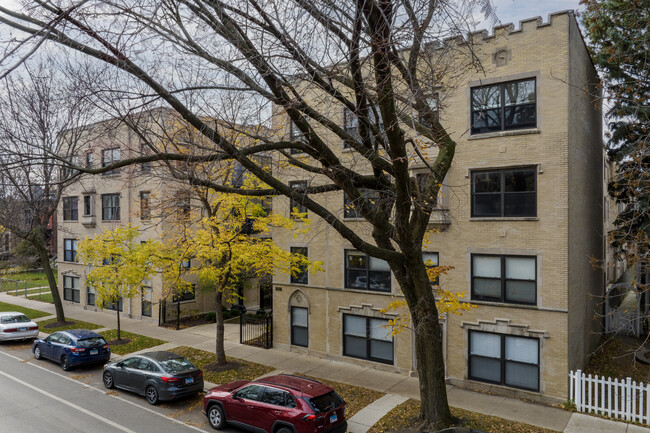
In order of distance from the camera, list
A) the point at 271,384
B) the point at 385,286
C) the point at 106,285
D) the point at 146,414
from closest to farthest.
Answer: the point at 271,384
the point at 146,414
the point at 385,286
the point at 106,285

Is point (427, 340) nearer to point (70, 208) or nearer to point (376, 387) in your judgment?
point (376, 387)

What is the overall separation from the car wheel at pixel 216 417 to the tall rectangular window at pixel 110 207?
20169 millimetres

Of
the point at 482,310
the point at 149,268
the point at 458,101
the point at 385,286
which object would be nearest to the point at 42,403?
the point at 149,268

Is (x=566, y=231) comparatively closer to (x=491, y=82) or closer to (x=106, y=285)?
(x=491, y=82)

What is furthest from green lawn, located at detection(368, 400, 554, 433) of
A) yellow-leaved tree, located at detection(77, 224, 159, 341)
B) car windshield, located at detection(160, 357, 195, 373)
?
yellow-leaved tree, located at detection(77, 224, 159, 341)

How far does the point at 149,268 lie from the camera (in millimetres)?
19188

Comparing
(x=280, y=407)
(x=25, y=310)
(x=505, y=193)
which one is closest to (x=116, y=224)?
(x=25, y=310)

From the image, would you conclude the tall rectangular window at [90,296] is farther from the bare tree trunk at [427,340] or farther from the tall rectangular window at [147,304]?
the bare tree trunk at [427,340]

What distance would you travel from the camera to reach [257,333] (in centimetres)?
2208

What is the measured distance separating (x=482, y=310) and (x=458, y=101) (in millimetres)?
7278

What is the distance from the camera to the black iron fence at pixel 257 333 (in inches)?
793

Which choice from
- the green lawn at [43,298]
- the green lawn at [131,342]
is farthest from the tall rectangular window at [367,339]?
the green lawn at [43,298]

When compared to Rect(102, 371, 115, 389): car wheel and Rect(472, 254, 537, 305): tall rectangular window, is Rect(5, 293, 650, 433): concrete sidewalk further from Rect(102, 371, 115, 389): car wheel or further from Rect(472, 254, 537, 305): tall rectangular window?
Rect(102, 371, 115, 389): car wheel

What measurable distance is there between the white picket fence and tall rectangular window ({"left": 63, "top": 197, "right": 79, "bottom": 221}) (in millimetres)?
31989
